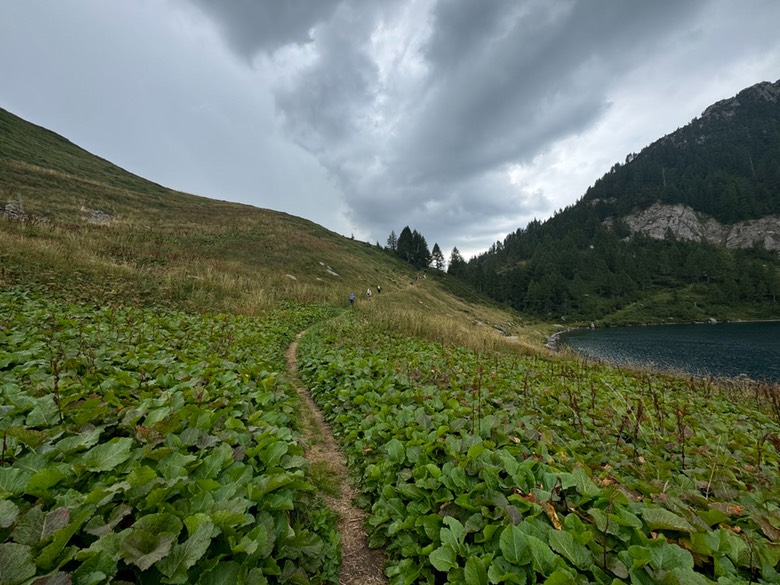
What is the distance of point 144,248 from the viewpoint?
2750 centimetres

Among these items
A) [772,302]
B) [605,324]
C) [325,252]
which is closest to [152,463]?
[325,252]

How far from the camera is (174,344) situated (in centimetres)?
878

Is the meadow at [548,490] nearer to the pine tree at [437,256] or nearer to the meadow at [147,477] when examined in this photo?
the meadow at [147,477]

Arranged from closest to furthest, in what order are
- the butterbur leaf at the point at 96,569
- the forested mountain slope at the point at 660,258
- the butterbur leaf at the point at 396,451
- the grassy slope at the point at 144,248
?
the butterbur leaf at the point at 96,569 → the butterbur leaf at the point at 396,451 → the grassy slope at the point at 144,248 → the forested mountain slope at the point at 660,258

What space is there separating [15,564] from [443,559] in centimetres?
288

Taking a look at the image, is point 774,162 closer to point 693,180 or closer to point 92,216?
point 693,180

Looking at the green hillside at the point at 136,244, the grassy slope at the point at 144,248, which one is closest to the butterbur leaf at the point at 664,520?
the grassy slope at the point at 144,248

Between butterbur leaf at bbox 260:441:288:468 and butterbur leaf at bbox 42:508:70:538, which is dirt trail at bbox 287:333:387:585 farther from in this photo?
butterbur leaf at bbox 42:508:70:538

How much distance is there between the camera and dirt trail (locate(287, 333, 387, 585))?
3.64 meters

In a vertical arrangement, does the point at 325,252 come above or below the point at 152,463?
above

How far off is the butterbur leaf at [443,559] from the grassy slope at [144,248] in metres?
14.7

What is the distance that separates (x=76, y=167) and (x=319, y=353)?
70.7 m

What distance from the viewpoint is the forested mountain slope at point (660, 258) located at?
103000mm

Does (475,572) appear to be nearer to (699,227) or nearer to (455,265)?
(455,265)
